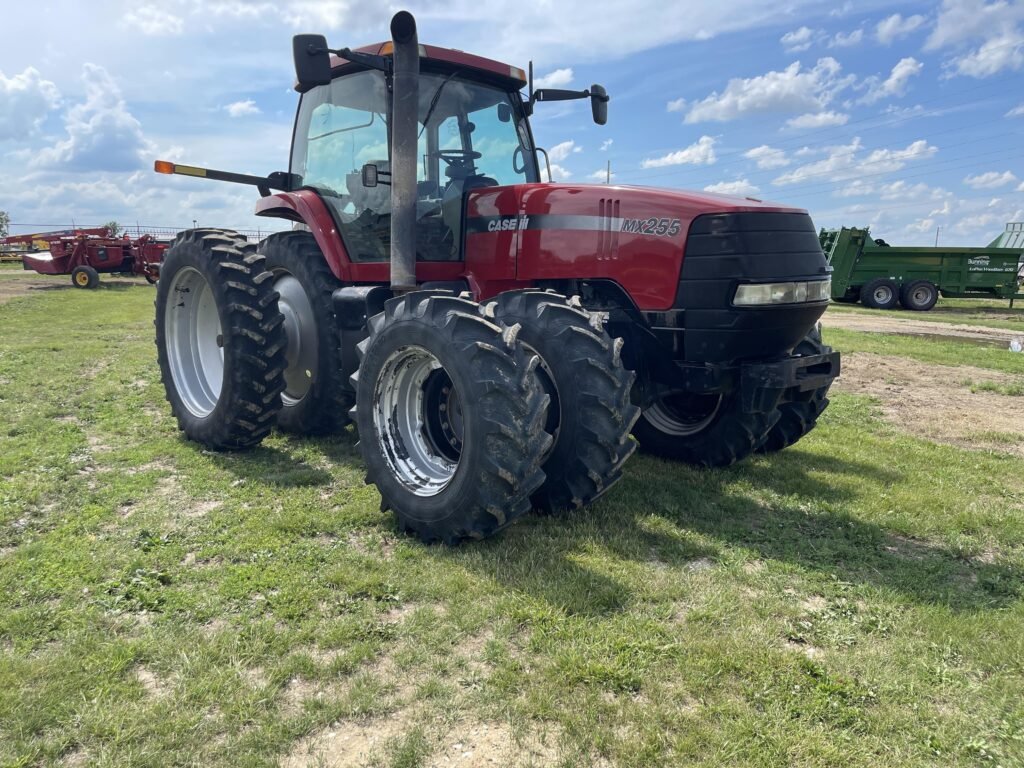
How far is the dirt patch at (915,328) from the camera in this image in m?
15.4

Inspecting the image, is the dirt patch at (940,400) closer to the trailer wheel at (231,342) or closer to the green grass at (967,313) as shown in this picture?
the trailer wheel at (231,342)

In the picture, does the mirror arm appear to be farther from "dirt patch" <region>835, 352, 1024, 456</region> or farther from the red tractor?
"dirt patch" <region>835, 352, 1024, 456</region>

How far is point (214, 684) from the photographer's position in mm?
2646

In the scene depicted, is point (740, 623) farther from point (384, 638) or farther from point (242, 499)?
point (242, 499)

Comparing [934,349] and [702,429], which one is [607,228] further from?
Answer: [934,349]

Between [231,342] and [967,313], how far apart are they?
918 inches

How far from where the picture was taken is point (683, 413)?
5.73 m

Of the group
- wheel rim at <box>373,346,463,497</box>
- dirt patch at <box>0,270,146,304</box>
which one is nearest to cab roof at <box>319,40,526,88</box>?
wheel rim at <box>373,346,463,497</box>

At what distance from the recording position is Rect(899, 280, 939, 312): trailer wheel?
22828 millimetres

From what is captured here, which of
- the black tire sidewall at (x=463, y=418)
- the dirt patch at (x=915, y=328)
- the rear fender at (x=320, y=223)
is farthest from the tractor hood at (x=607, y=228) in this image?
the dirt patch at (x=915, y=328)

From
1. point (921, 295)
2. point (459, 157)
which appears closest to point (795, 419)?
point (459, 157)

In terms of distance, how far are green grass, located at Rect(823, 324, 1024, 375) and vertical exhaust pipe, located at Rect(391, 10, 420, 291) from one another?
9.63 metres

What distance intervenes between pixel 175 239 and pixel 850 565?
218 inches

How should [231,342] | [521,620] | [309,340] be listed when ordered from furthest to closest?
[309,340], [231,342], [521,620]
